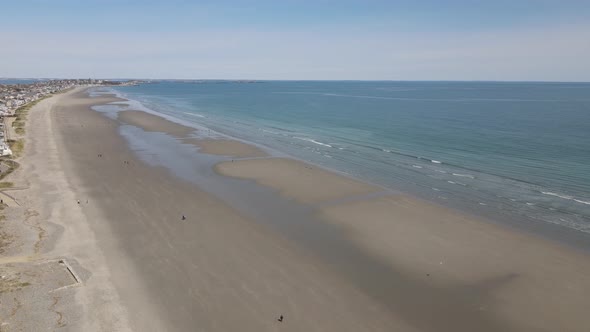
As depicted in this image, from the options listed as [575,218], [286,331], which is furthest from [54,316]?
[575,218]

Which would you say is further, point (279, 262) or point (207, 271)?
point (279, 262)

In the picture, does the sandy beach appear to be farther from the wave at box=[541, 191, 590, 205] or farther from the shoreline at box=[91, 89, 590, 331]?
the wave at box=[541, 191, 590, 205]

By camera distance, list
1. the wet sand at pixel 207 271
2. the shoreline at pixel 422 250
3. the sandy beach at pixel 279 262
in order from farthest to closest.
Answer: the shoreline at pixel 422 250
the sandy beach at pixel 279 262
the wet sand at pixel 207 271

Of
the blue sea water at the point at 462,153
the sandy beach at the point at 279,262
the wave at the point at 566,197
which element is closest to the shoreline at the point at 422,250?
the sandy beach at the point at 279,262

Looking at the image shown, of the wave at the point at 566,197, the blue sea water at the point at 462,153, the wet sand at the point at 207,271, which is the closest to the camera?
the wet sand at the point at 207,271

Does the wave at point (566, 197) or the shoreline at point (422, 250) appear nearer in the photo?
the shoreline at point (422, 250)

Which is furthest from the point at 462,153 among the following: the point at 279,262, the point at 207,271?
the point at 207,271

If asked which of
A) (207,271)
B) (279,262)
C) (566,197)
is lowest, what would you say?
(279,262)

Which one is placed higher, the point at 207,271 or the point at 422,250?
the point at 207,271

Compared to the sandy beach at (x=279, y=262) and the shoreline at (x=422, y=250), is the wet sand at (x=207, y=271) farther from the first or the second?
the shoreline at (x=422, y=250)

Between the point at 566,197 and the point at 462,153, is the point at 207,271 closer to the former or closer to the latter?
the point at 566,197
